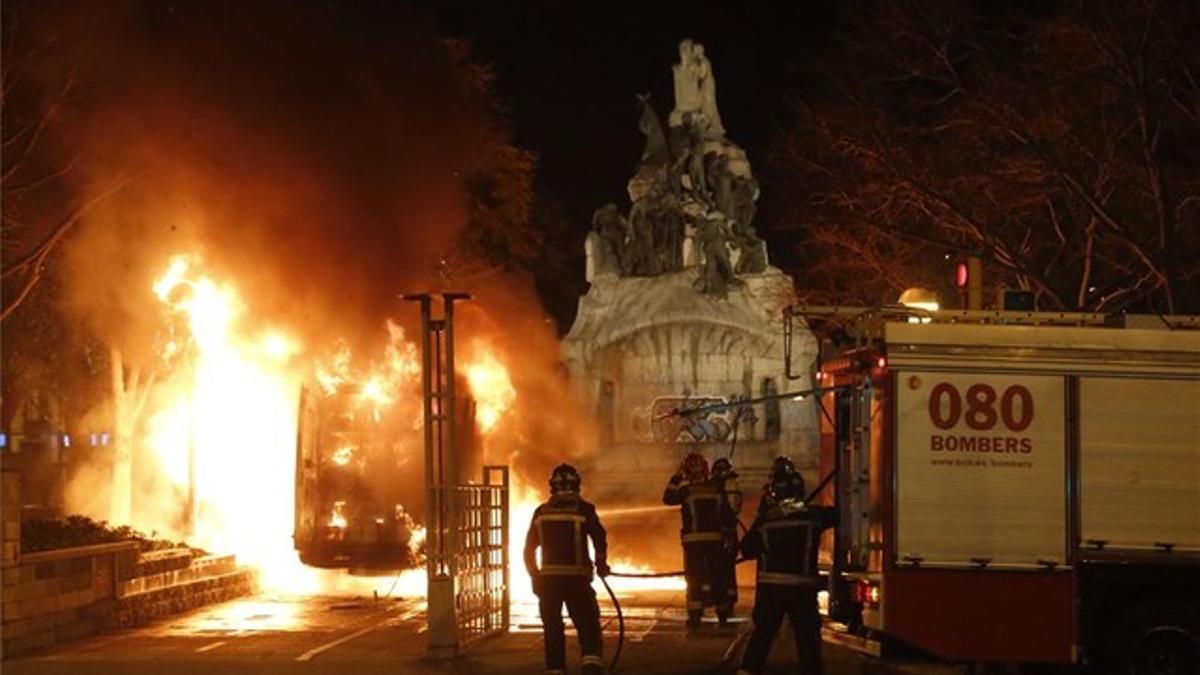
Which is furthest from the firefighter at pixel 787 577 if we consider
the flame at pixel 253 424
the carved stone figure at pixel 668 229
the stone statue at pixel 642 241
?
the carved stone figure at pixel 668 229

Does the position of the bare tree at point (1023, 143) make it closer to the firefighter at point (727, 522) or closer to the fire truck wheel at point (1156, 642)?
the firefighter at point (727, 522)

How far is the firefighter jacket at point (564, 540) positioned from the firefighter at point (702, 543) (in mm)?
3418

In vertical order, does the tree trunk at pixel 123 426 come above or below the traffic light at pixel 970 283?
below

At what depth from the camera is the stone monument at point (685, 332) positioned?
33.9 meters

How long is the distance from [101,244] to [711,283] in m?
16.2

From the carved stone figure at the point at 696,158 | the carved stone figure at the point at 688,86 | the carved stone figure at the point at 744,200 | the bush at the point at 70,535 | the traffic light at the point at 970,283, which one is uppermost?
the carved stone figure at the point at 688,86

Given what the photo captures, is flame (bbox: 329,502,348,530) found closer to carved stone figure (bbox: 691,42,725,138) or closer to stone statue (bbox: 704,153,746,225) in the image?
stone statue (bbox: 704,153,746,225)

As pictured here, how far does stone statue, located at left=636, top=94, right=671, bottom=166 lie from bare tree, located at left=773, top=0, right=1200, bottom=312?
12895 mm

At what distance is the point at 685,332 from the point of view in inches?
1356

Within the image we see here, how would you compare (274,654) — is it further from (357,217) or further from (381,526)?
(357,217)

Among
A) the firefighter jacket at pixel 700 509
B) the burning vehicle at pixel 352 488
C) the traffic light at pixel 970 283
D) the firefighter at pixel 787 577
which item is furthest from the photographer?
the burning vehicle at pixel 352 488

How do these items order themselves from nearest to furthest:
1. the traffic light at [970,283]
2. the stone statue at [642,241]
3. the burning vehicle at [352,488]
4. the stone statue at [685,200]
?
the traffic light at [970,283]
the burning vehicle at [352,488]
the stone statue at [685,200]
the stone statue at [642,241]

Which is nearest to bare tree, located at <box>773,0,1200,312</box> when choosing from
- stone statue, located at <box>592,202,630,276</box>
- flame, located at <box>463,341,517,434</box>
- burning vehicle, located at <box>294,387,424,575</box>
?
flame, located at <box>463,341,517,434</box>

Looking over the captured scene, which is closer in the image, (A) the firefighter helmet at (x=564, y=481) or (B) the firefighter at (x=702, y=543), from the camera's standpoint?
(A) the firefighter helmet at (x=564, y=481)
